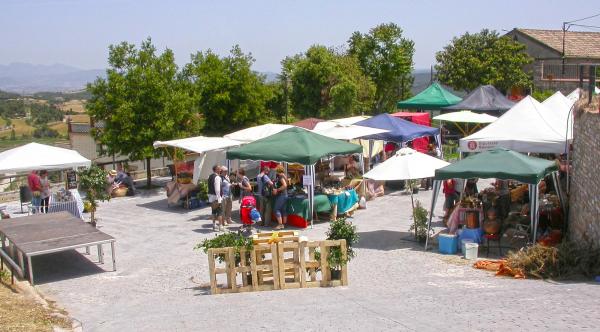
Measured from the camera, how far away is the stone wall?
1084 cm

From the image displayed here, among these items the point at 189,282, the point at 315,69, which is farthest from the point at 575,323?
the point at 315,69

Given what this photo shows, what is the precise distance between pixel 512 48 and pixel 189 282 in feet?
89.9

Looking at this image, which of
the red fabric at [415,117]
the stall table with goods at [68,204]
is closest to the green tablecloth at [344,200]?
the stall table with goods at [68,204]

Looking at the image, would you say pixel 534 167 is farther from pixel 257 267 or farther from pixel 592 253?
pixel 257 267

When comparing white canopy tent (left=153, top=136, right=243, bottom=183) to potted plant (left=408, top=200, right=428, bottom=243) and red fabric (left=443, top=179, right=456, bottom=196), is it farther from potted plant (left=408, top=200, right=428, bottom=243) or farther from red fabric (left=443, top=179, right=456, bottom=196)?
potted plant (left=408, top=200, right=428, bottom=243)

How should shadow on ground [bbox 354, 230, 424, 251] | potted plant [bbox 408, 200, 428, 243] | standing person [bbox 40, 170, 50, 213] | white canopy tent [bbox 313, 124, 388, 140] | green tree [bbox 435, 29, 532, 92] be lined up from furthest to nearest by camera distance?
green tree [bbox 435, 29, 532, 92]
white canopy tent [bbox 313, 124, 388, 140]
standing person [bbox 40, 170, 50, 213]
potted plant [bbox 408, 200, 428, 243]
shadow on ground [bbox 354, 230, 424, 251]

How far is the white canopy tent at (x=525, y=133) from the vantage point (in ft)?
49.4

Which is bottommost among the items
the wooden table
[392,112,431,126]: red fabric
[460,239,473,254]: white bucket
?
[460,239,473,254]: white bucket

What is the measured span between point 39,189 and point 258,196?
525cm

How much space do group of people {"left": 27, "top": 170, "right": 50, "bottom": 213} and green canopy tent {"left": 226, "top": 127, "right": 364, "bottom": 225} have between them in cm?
440

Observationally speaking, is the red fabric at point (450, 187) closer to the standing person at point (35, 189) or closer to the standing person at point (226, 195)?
the standing person at point (226, 195)

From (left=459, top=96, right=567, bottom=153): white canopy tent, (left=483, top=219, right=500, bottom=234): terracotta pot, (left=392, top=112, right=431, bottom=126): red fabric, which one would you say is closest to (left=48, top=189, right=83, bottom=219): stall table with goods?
(left=483, top=219, right=500, bottom=234): terracotta pot

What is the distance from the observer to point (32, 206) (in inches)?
631

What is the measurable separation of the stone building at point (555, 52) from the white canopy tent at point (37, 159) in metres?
25.4
